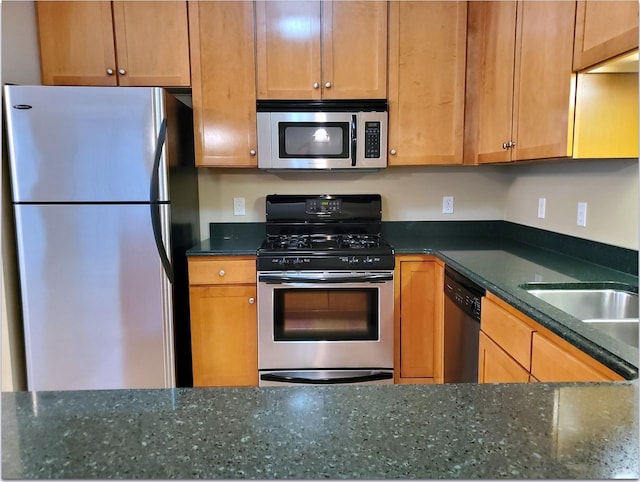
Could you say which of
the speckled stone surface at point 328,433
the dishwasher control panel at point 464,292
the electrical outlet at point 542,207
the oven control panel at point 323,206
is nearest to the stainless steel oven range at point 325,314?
the dishwasher control panel at point 464,292

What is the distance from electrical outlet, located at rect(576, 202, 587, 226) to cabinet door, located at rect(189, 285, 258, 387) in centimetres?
166

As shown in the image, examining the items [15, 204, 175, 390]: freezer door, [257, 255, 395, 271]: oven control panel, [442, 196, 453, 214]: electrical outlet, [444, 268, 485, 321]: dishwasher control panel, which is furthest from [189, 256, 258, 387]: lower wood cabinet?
[442, 196, 453, 214]: electrical outlet

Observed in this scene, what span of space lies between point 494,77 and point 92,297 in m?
2.32

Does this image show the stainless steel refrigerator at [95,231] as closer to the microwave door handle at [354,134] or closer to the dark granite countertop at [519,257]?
the dark granite countertop at [519,257]

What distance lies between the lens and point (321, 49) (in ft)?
7.97

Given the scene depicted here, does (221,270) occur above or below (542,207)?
below

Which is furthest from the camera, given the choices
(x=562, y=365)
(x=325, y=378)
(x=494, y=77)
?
(x=325, y=378)

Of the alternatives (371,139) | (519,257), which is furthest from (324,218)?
(519,257)

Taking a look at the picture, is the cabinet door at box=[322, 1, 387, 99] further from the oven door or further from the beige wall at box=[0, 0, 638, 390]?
the oven door

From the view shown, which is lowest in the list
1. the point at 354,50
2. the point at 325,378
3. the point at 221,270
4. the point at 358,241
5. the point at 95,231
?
the point at 325,378

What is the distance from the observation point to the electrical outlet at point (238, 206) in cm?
283

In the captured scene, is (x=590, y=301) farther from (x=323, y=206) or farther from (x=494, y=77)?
(x=323, y=206)

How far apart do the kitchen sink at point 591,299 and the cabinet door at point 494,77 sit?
773 mm

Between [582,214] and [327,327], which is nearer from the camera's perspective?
[582,214]
